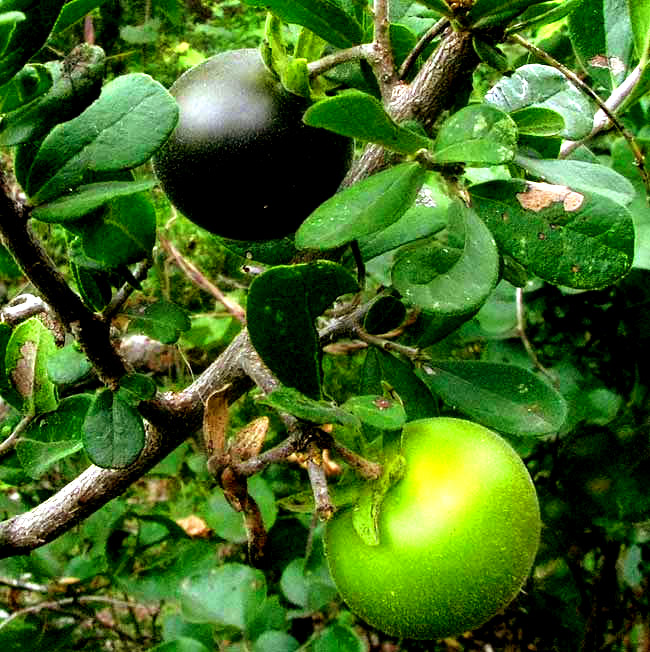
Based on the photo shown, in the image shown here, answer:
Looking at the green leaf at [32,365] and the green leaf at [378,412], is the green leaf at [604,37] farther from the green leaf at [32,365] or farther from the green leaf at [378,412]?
the green leaf at [32,365]

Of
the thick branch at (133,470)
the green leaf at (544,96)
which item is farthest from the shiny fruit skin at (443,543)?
the green leaf at (544,96)

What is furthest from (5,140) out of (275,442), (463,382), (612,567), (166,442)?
(612,567)

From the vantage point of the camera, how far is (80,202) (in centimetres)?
46

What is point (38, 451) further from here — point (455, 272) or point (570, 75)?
point (570, 75)

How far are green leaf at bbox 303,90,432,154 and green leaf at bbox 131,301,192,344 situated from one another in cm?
26

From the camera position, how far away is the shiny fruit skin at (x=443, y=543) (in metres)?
0.56

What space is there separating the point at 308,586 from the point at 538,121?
79cm

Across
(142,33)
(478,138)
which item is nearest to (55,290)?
(478,138)

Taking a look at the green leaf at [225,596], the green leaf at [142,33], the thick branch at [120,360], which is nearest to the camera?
the thick branch at [120,360]

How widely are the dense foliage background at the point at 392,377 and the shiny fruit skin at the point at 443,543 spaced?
0.19 feet

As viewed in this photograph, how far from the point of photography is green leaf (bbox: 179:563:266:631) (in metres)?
1.07

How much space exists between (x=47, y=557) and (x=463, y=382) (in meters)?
0.80

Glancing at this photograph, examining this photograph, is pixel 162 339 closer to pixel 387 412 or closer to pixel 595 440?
pixel 387 412

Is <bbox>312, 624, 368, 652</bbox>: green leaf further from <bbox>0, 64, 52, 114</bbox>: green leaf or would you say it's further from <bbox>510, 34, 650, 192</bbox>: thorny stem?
<bbox>0, 64, 52, 114</bbox>: green leaf
